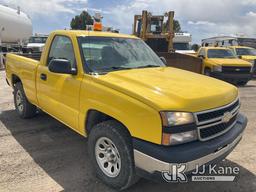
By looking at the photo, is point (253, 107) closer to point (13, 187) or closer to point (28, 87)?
point (28, 87)

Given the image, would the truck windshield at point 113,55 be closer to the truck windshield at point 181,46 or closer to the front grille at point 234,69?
the front grille at point 234,69

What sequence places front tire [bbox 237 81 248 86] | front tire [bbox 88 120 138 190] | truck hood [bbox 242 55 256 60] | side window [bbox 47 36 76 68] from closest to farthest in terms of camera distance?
front tire [bbox 88 120 138 190] → side window [bbox 47 36 76 68] → front tire [bbox 237 81 248 86] → truck hood [bbox 242 55 256 60]

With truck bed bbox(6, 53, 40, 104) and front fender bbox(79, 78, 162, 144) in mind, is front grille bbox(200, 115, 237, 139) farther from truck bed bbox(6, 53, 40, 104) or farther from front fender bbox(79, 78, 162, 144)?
truck bed bbox(6, 53, 40, 104)

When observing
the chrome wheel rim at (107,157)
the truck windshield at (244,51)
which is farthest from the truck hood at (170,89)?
the truck windshield at (244,51)

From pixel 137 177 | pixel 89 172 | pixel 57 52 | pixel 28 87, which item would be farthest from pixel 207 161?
pixel 28 87

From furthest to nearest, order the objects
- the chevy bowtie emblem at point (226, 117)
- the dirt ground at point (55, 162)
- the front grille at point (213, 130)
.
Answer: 1. the dirt ground at point (55, 162)
2. the chevy bowtie emblem at point (226, 117)
3. the front grille at point (213, 130)

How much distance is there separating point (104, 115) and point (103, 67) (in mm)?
694

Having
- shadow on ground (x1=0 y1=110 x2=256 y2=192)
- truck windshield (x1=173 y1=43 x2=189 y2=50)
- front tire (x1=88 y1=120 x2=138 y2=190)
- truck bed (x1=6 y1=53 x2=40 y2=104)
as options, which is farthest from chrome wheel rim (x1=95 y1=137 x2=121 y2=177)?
truck windshield (x1=173 y1=43 x2=189 y2=50)

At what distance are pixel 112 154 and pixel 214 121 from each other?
124 centimetres

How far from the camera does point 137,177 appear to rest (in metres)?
3.12

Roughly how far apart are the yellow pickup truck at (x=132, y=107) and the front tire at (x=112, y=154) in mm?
11

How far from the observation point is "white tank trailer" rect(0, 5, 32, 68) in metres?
17.9

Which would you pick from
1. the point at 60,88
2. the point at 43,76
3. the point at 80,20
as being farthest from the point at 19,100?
the point at 80,20

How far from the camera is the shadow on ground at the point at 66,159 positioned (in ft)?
11.5
